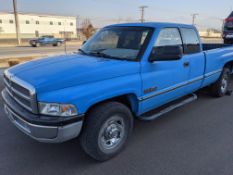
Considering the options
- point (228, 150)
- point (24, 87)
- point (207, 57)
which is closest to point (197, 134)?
point (228, 150)

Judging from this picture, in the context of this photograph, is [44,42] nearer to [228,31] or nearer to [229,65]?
[228,31]

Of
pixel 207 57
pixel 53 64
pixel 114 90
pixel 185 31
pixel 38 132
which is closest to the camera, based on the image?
pixel 38 132

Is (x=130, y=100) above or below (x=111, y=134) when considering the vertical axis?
above

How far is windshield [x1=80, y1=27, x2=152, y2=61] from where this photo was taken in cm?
357

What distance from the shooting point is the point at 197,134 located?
3953 mm

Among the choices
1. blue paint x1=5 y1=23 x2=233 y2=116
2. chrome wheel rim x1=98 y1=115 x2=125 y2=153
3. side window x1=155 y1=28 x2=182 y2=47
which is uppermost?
side window x1=155 y1=28 x2=182 y2=47

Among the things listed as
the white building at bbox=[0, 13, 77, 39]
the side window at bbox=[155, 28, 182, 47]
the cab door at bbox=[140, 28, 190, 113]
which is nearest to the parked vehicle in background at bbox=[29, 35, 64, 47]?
the white building at bbox=[0, 13, 77, 39]

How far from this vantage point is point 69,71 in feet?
9.41

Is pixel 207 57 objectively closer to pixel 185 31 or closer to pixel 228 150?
pixel 185 31

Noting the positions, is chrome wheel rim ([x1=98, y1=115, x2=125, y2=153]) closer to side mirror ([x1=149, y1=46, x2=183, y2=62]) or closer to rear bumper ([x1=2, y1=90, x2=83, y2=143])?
rear bumper ([x1=2, y1=90, x2=83, y2=143])

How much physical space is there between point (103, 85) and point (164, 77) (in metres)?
1.26

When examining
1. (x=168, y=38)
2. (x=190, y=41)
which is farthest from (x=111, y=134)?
(x=190, y=41)

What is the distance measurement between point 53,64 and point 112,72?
0.85m

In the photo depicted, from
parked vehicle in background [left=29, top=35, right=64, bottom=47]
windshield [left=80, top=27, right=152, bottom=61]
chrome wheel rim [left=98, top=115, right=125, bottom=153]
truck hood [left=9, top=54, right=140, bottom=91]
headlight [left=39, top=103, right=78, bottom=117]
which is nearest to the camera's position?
headlight [left=39, top=103, right=78, bottom=117]
